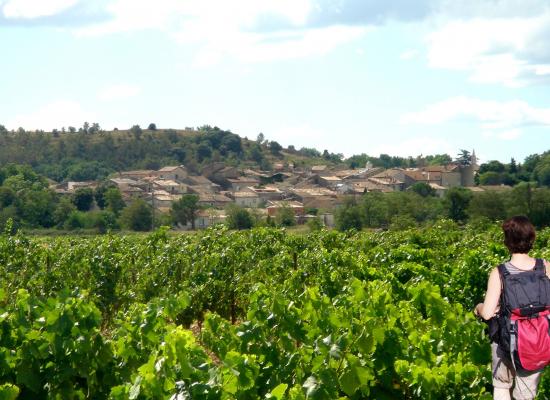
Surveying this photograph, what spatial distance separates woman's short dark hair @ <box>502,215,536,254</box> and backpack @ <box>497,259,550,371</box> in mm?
149

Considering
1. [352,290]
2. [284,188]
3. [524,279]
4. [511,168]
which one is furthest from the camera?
[284,188]

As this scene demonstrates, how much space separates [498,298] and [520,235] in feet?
1.21

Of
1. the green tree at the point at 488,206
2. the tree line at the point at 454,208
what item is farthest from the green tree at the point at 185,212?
the green tree at the point at 488,206

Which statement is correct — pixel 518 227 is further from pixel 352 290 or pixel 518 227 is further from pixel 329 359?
pixel 352 290

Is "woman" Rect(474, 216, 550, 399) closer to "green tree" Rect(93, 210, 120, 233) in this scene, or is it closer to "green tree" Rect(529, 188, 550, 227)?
"green tree" Rect(529, 188, 550, 227)

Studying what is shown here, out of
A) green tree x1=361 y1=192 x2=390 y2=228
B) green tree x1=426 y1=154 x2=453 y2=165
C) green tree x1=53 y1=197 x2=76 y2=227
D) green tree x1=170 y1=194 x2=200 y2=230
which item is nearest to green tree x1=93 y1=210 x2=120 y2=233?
green tree x1=53 y1=197 x2=76 y2=227

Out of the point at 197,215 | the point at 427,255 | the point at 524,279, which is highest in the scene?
the point at 524,279

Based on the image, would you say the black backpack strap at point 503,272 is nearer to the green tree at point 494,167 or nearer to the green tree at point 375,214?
the green tree at point 375,214

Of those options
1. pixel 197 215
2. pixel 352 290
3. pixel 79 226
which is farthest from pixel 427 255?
pixel 197 215

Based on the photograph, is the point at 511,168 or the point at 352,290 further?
the point at 511,168

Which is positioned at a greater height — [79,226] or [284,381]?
[284,381]

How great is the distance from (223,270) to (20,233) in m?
3.75

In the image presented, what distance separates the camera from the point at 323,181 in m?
118

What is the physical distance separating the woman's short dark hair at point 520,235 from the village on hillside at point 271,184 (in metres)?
76.2
